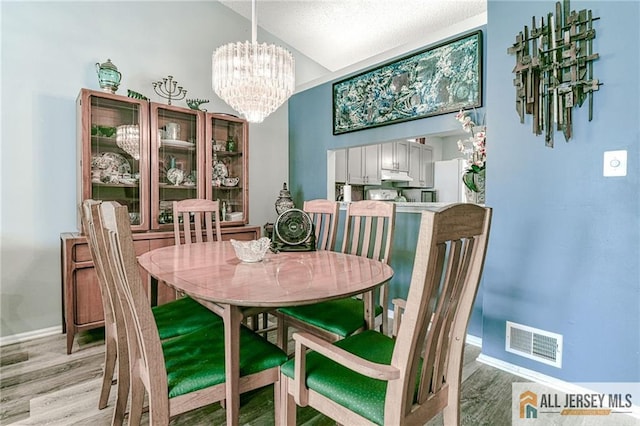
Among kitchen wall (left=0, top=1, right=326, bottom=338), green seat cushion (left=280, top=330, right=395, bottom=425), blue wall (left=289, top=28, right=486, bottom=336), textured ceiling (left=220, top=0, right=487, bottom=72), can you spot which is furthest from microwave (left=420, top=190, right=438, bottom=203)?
Result: green seat cushion (left=280, top=330, right=395, bottom=425)

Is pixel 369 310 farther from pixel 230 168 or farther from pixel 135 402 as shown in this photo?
pixel 230 168

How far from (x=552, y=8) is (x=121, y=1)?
337 centimetres

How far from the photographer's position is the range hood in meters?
5.08

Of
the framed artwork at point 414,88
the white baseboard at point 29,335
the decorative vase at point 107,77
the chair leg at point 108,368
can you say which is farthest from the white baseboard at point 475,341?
the decorative vase at point 107,77

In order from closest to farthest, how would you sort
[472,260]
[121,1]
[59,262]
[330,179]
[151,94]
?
[472,260] → [59,262] → [121,1] → [151,94] → [330,179]

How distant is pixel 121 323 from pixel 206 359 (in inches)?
17.3

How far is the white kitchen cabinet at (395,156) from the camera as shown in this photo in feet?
16.8

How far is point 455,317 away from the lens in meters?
1.09

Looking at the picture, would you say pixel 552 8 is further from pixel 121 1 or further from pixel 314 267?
pixel 121 1

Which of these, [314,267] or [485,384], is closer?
[314,267]

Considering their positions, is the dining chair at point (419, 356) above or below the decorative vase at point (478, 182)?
below

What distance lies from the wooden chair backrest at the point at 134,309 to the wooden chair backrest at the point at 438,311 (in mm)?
748

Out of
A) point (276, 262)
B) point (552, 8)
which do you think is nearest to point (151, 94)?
point (276, 262)

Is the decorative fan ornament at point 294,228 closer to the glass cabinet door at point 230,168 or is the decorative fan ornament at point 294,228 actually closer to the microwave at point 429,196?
the glass cabinet door at point 230,168
